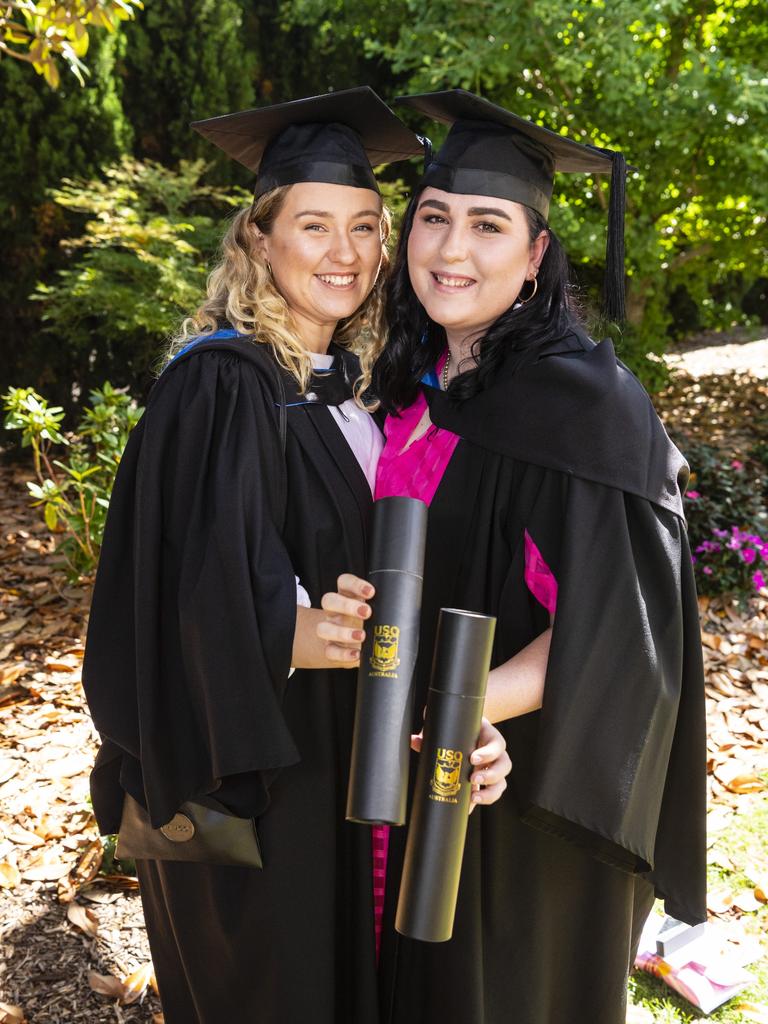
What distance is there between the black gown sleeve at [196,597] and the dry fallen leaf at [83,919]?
117 centimetres

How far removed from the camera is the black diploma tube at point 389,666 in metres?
1.50

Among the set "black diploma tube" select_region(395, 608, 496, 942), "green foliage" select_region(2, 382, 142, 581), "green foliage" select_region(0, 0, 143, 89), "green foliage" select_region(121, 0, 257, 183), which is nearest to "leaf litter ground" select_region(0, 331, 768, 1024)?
"green foliage" select_region(2, 382, 142, 581)

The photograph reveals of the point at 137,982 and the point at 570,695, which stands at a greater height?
the point at 570,695

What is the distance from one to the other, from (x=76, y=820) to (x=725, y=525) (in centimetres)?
423

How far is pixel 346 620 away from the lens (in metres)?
1.62

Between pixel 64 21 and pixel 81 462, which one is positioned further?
pixel 81 462

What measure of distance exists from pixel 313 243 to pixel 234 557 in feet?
2.75

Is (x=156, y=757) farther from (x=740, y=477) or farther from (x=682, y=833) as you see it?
(x=740, y=477)

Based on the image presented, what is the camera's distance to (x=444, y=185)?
2.02m

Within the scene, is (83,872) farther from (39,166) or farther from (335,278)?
(39,166)

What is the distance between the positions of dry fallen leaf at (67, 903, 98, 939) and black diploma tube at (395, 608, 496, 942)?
1.70 m

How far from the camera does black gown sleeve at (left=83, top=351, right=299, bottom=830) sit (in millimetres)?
1777

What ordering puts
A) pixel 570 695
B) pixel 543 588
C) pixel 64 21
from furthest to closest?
pixel 64 21
pixel 543 588
pixel 570 695

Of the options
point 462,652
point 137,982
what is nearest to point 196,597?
point 462,652
